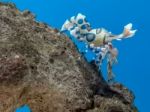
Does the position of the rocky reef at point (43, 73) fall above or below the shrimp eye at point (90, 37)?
below

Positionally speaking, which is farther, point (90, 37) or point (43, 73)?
point (90, 37)

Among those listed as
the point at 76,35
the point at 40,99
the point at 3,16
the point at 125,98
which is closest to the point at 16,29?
the point at 3,16

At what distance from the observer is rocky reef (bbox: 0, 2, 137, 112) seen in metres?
2.81

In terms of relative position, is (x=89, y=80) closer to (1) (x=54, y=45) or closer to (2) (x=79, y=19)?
(1) (x=54, y=45)

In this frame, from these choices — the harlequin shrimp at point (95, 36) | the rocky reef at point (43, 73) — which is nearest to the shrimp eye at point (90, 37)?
the harlequin shrimp at point (95, 36)

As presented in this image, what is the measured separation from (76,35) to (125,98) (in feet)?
2.51

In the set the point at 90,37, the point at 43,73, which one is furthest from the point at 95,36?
the point at 43,73

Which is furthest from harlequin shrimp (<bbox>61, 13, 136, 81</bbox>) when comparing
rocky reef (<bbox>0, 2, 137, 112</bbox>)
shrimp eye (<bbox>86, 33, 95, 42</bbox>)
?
rocky reef (<bbox>0, 2, 137, 112</bbox>)

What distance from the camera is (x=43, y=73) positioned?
2.97 m

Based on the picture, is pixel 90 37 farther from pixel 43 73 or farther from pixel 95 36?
pixel 43 73

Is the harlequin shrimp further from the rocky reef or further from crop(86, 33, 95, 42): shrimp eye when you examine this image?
the rocky reef

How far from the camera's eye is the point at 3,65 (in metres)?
2.69

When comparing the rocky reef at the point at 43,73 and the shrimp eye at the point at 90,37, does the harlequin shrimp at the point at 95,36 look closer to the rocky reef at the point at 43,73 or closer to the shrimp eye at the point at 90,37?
the shrimp eye at the point at 90,37

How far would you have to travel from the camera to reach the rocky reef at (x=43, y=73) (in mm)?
2807
